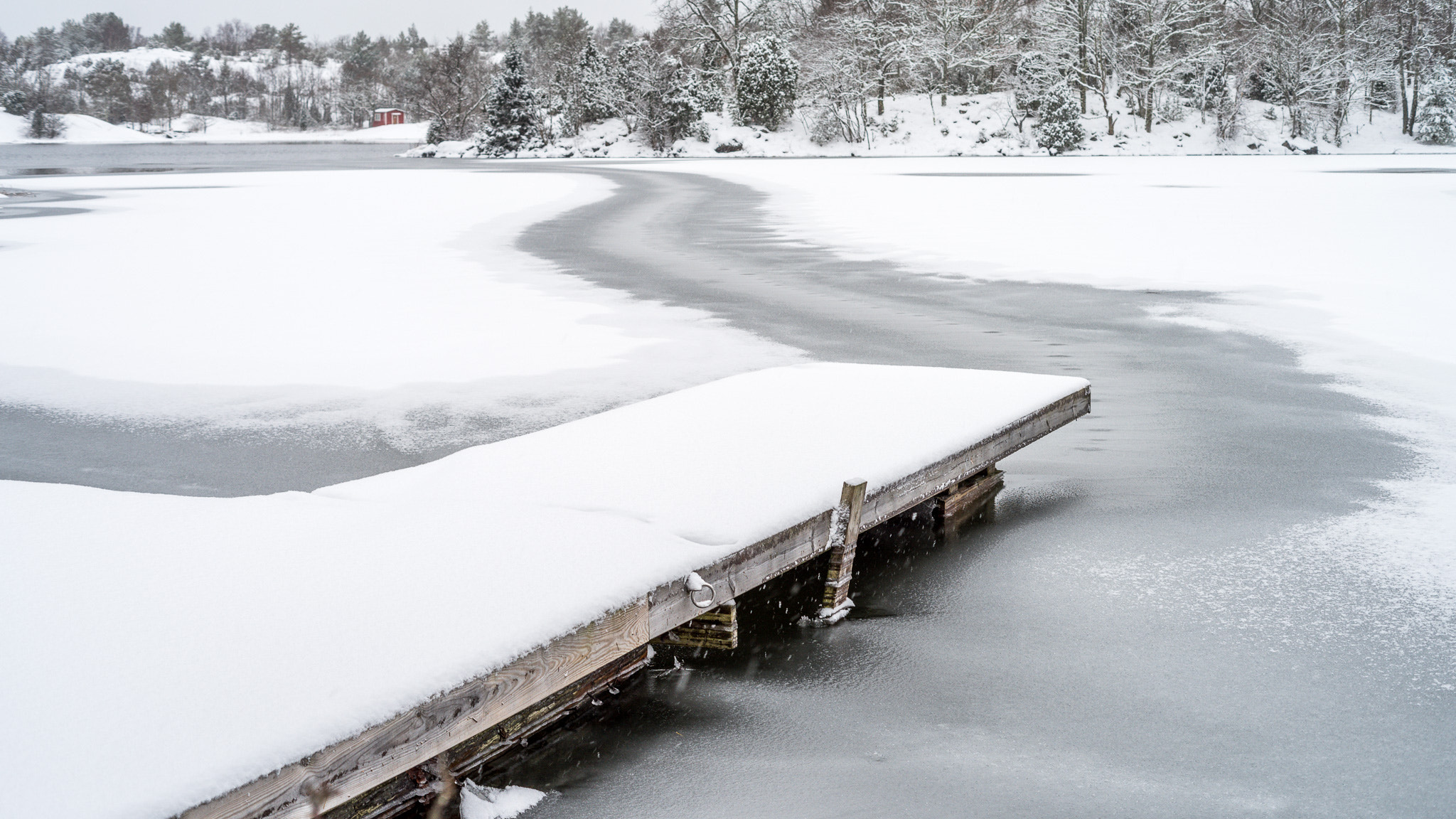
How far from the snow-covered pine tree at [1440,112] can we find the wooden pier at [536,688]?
37777mm

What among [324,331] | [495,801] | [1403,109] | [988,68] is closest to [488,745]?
[495,801]

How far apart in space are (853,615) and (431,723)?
6.69 ft

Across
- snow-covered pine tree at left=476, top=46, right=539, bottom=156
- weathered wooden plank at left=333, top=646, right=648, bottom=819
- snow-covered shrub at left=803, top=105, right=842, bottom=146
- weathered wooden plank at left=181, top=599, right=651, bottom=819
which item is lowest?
weathered wooden plank at left=333, top=646, right=648, bottom=819

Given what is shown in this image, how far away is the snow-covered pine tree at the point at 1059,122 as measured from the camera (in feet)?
124

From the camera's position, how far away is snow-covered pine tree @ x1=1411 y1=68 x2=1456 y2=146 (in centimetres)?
3519

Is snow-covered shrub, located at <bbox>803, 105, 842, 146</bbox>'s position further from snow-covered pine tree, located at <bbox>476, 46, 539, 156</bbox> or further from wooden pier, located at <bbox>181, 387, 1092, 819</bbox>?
wooden pier, located at <bbox>181, 387, 1092, 819</bbox>

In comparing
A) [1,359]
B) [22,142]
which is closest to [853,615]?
[1,359]

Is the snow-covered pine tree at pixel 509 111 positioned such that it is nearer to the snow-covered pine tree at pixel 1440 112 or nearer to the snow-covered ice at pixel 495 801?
the snow-covered pine tree at pixel 1440 112

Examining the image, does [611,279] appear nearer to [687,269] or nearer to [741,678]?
[687,269]

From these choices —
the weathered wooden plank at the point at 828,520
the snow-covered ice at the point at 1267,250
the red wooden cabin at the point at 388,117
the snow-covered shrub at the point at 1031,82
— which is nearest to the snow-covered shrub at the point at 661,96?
the snow-covered shrub at the point at 1031,82

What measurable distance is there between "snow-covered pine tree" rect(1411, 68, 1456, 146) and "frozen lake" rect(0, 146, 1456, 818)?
3400 cm

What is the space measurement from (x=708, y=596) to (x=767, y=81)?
1708 inches

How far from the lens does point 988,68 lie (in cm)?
4497

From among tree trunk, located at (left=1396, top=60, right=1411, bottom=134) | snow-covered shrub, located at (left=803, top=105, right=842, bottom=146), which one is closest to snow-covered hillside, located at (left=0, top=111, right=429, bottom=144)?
snow-covered shrub, located at (left=803, top=105, right=842, bottom=146)
